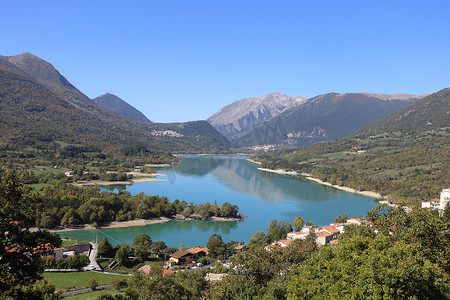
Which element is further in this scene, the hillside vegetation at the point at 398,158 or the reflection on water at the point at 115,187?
the reflection on water at the point at 115,187

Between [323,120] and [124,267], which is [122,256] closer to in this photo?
[124,267]

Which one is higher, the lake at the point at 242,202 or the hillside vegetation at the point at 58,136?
the hillside vegetation at the point at 58,136

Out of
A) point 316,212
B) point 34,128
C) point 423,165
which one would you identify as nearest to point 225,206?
point 316,212

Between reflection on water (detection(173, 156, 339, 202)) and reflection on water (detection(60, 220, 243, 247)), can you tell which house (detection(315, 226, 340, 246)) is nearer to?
reflection on water (detection(60, 220, 243, 247))

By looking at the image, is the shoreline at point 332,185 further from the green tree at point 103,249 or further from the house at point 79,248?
the house at point 79,248

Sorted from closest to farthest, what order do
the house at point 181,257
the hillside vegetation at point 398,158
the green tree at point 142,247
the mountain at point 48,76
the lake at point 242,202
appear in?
the house at point 181,257
the green tree at point 142,247
the lake at point 242,202
the hillside vegetation at point 398,158
the mountain at point 48,76

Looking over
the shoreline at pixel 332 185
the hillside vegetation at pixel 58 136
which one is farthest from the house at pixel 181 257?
the hillside vegetation at pixel 58 136

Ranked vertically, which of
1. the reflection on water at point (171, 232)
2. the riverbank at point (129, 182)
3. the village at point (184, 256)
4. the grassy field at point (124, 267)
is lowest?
the reflection on water at point (171, 232)
